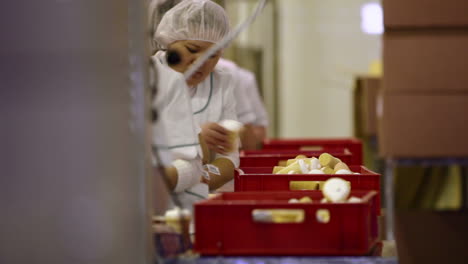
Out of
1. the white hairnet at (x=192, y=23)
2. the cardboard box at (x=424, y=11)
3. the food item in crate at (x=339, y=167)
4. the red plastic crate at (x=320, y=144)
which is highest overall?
the cardboard box at (x=424, y=11)

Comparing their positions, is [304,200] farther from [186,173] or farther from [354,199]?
[186,173]

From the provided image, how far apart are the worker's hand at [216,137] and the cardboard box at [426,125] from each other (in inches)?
40.2

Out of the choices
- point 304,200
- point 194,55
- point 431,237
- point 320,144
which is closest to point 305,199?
point 304,200

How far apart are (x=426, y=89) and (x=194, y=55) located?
1258mm

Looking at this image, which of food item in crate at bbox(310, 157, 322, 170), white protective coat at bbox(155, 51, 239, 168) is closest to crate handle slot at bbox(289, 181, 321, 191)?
food item in crate at bbox(310, 157, 322, 170)

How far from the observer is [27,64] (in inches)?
38.7

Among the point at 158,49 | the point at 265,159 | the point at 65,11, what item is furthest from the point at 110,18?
the point at 265,159

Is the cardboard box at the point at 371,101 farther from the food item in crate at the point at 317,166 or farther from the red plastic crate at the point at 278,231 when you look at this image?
the red plastic crate at the point at 278,231

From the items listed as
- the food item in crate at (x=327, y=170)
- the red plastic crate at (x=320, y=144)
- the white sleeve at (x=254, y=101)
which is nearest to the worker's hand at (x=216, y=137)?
the food item in crate at (x=327, y=170)

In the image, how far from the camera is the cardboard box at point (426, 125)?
8.34 ft

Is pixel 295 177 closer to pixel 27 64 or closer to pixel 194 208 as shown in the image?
pixel 194 208

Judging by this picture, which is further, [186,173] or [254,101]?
[254,101]

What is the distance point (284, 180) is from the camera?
1.38 meters

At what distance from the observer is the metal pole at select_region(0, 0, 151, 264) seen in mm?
970
